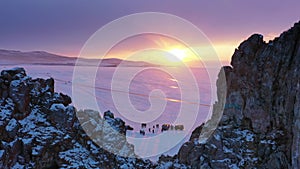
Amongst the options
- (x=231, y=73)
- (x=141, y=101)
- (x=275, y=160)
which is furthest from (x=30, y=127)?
(x=141, y=101)

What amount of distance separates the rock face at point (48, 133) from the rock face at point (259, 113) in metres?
6.91

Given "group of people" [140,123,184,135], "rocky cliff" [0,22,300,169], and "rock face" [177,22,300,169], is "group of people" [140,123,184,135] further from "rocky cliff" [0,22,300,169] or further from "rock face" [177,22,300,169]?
"rock face" [177,22,300,169]

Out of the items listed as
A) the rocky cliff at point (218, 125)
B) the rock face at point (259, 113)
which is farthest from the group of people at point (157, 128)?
the rock face at point (259, 113)

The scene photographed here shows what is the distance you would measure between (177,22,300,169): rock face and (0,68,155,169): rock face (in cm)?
691

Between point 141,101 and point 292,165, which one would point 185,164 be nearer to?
point 292,165

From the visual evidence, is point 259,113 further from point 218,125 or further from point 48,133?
point 48,133

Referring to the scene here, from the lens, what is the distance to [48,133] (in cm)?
2445

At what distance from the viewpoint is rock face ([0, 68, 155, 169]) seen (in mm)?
22781

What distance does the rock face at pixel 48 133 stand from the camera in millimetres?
22781

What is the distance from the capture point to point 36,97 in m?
25.6

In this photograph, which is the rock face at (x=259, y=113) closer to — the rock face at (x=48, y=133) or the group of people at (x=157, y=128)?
the rock face at (x=48, y=133)

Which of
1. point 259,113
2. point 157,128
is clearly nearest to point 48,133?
point 259,113

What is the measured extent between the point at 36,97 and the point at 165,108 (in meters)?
34.6

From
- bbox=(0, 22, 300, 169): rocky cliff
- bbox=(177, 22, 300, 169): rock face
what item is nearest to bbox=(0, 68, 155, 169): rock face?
bbox=(0, 22, 300, 169): rocky cliff
